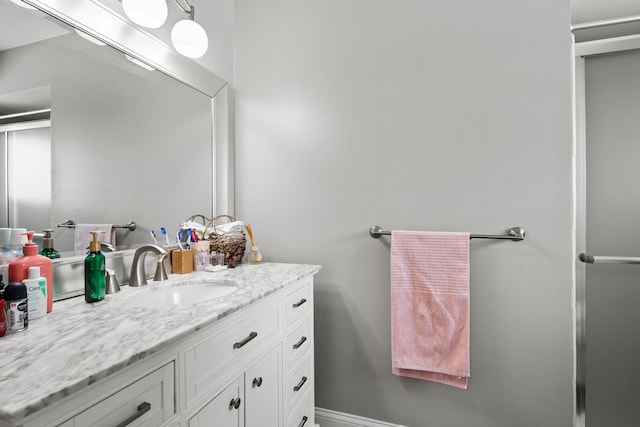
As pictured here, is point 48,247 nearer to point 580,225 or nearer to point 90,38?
point 90,38

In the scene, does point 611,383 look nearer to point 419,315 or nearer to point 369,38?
point 419,315

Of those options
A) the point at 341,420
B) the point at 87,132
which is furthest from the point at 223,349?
the point at 341,420

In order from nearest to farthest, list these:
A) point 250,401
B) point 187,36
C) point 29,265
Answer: point 29,265
point 250,401
point 187,36

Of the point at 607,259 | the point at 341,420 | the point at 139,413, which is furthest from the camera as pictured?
the point at 341,420

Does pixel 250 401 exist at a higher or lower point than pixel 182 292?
lower

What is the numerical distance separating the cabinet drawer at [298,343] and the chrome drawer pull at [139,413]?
2.05ft

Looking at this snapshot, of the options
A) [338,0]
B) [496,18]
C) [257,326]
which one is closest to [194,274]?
[257,326]

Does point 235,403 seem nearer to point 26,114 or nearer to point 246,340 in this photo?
point 246,340

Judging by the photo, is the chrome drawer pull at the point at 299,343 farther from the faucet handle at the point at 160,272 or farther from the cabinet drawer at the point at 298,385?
the faucet handle at the point at 160,272

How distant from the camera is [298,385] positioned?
4.42 ft

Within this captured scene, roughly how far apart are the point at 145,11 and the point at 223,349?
1220 mm

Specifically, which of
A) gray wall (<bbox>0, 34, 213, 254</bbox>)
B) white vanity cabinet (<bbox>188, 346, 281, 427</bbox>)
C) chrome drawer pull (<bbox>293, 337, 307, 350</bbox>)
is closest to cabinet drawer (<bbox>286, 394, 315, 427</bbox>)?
white vanity cabinet (<bbox>188, 346, 281, 427</bbox>)

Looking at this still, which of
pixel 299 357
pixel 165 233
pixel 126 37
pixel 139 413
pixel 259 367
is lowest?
pixel 299 357

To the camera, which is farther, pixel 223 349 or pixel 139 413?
pixel 223 349
